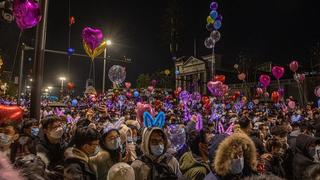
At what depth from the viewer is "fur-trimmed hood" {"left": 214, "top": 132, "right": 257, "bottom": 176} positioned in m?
3.27

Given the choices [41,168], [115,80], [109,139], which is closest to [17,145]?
[109,139]

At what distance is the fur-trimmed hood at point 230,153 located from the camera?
3268mm

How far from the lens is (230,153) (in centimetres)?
333

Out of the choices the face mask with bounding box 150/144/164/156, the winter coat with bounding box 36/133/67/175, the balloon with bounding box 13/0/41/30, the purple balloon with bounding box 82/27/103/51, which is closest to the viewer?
the face mask with bounding box 150/144/164/156

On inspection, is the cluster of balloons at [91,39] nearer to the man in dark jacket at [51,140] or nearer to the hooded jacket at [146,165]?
the man in dark jacket at [51,140]

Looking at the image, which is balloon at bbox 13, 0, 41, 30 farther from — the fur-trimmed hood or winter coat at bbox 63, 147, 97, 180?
the fur-trimmed hood

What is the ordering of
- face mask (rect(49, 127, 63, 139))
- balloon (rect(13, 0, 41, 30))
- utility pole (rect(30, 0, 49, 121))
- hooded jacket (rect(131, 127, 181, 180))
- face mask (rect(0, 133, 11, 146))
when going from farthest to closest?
utility pole (rect(30, 0, 49, 121)), balloon (rect(13, 0, 41, 30)), face mask (rect(49, 127, 63, 139)), face mask (rect(0, 133, 11, 146)), hooded jacket (rect(131, 127, 181, 180))

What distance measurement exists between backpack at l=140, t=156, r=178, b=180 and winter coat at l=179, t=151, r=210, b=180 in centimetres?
21

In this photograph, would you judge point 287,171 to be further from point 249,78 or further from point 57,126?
point 249,78

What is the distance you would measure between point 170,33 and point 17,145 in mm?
37190

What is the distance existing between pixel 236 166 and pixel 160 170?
0.94 m

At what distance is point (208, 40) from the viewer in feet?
65.6

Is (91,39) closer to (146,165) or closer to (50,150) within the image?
(50,150)

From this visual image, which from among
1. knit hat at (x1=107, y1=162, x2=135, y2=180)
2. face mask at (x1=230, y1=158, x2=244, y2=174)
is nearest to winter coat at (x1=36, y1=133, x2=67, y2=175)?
knit hat at (x1=107, y1=162, x2=135, y2=180)
